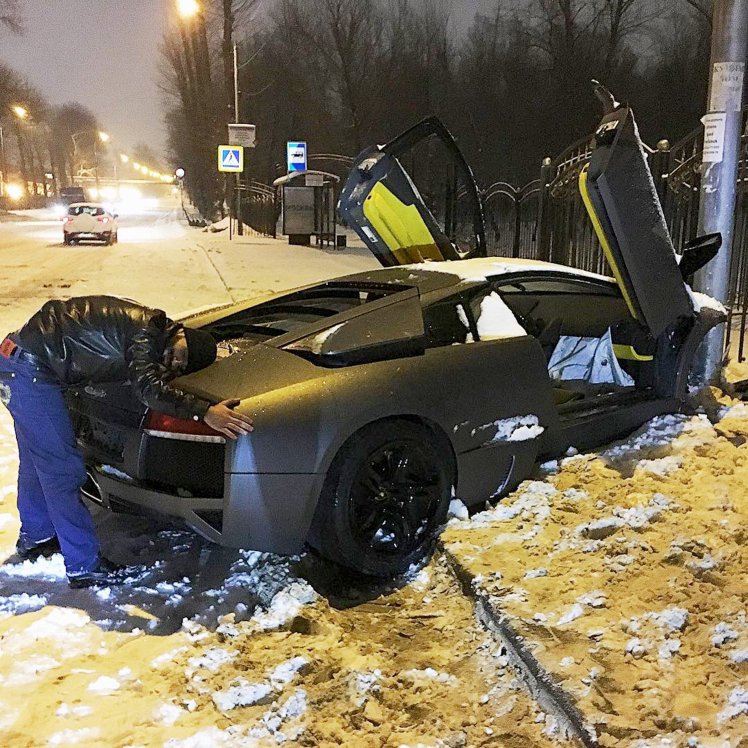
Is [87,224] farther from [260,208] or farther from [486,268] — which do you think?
[486,268]

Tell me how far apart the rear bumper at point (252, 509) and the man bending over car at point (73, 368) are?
404mm

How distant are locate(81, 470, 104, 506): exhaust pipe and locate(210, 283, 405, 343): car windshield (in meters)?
1.07

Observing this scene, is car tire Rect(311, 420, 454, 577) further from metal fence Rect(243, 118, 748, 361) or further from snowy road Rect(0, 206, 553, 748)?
metal fence Rect(243, 118, 748, 361)

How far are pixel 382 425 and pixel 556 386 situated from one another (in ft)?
6.83

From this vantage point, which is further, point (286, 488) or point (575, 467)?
point (575, 467)

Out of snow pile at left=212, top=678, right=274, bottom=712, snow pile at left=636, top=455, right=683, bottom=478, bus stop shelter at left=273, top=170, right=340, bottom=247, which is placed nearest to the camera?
snow pile at left=212, top=678, right=274, bottom=712

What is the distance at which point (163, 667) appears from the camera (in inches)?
114

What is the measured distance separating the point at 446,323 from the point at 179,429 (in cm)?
147

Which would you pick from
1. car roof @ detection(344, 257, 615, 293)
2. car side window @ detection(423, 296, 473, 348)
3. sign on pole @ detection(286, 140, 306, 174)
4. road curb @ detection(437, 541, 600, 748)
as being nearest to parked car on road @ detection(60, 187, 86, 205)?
sign on pole @ detection(286, 140, 306, 174)

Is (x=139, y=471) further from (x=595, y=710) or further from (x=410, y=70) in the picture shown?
(x=410, y=70)

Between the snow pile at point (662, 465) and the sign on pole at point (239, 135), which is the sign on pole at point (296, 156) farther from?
the snow pile at point (662, 465)

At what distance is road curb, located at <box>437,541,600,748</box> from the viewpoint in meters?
2.41

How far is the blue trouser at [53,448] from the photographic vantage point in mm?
3344

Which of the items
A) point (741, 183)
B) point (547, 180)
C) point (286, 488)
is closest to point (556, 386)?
point (286, 488)
